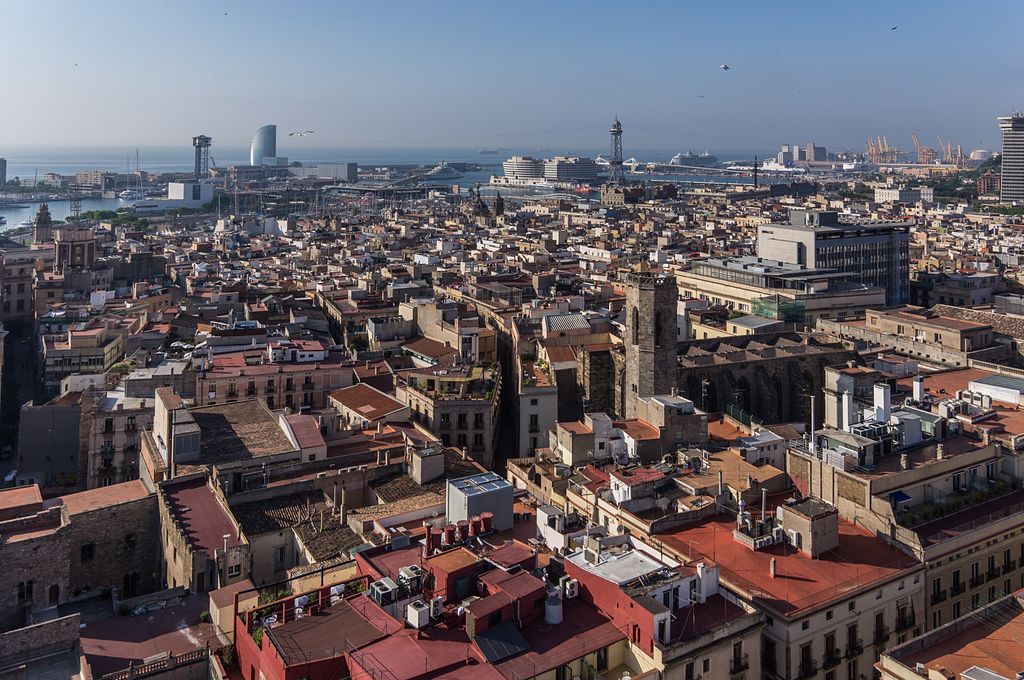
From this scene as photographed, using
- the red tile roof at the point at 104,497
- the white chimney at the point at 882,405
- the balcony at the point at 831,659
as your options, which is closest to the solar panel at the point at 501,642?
the balcony at the point at 831,659

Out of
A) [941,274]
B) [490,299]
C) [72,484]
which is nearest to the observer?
[72,484]

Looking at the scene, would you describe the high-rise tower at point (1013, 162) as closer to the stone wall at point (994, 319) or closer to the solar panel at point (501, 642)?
the stone wall at point (994, 319)

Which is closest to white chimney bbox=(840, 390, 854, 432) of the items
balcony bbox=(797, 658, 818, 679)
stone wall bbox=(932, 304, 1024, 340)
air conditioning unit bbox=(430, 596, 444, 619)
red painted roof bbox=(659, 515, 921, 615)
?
red painted roof bbox=(659, 515, 921, 615)

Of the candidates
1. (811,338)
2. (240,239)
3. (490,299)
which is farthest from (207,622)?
(240,239)

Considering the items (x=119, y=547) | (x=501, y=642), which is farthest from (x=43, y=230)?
(x=501, y=642)

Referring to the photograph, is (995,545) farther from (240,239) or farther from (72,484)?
(240,239)

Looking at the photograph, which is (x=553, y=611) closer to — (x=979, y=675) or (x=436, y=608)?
(x=436, y=608)
